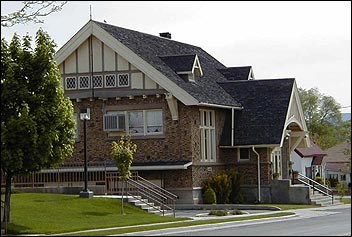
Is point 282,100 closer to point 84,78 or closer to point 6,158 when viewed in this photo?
point 84,78

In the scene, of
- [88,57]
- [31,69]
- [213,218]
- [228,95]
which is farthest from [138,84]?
[31,69]

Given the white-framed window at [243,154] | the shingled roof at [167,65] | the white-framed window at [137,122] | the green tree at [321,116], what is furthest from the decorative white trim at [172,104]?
the green tree at [321,116]

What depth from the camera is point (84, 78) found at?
46688mm

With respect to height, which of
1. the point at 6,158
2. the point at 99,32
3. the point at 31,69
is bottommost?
the point at 6,158

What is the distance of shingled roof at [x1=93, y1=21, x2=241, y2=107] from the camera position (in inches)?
1793

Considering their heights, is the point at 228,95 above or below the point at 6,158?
above

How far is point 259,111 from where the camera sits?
4928 centimetres

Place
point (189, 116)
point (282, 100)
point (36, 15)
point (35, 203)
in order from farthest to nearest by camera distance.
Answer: point (282, 100), point (189, 116), point (35, 203), point (36, 15)

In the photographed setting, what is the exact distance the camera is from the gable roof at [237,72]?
54.8 m

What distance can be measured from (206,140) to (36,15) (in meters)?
20.0

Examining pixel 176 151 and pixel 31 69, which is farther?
pixel 176 151

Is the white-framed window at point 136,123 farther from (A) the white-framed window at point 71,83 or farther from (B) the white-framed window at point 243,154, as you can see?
(B) the white-framed window at point 243,154

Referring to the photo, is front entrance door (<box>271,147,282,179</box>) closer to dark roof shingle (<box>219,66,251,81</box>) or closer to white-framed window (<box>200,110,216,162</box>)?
white-framed window (<box>200,110,216,162</box>)

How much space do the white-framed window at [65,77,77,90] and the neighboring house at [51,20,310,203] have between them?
0.18ft
